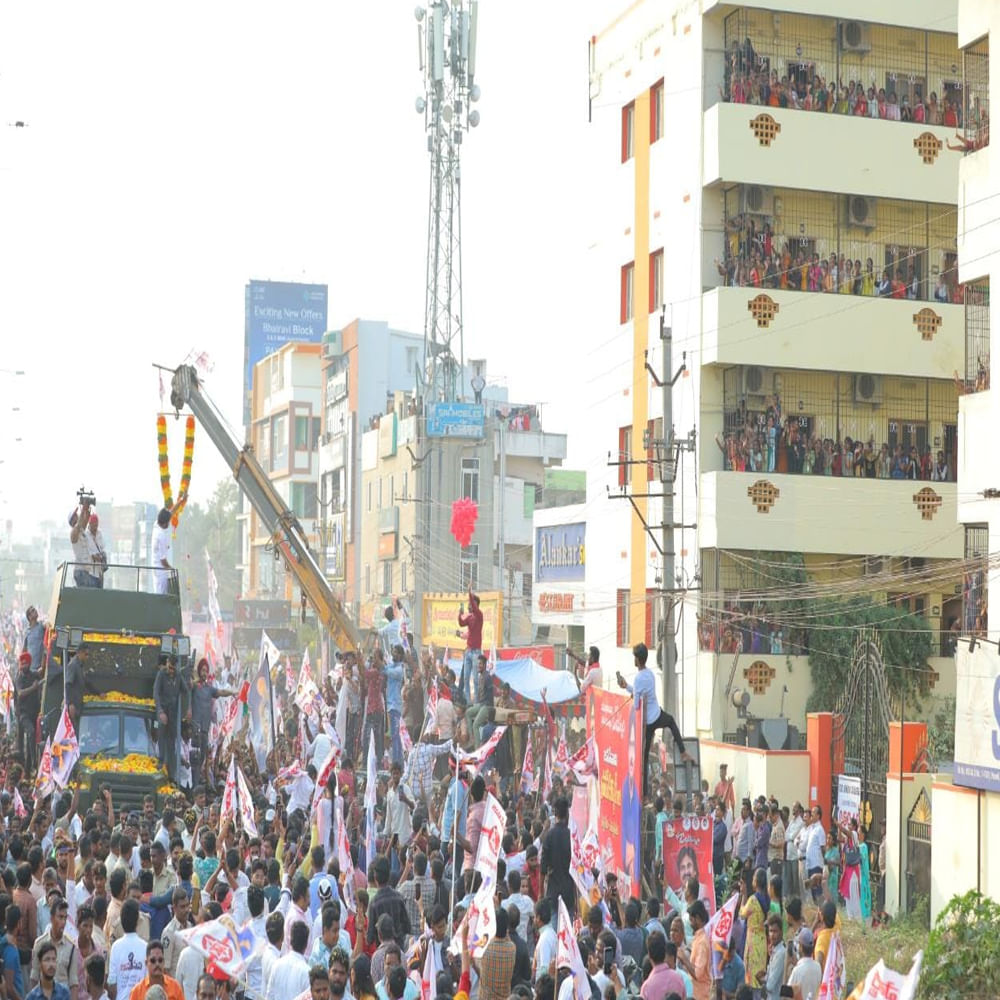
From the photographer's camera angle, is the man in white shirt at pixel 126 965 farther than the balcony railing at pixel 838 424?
No

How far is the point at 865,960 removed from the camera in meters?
19.4

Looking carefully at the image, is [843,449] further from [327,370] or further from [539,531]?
[327,370]

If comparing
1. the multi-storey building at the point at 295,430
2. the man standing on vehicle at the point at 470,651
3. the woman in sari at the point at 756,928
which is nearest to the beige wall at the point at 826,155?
the man standing on vehicle at the point at 470,651

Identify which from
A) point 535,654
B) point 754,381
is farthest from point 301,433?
point 535,654

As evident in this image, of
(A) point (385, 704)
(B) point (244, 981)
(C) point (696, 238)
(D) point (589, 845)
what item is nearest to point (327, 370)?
(C) point (696, 238)

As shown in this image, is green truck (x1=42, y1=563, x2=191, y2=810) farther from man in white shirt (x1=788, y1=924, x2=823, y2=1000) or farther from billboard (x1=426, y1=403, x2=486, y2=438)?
billboard (x1=426, y1=403, x2=486, y2=438)

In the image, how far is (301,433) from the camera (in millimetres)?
92438

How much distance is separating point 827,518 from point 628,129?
1088cm

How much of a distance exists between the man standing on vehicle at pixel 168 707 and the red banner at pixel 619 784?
6.61 meters

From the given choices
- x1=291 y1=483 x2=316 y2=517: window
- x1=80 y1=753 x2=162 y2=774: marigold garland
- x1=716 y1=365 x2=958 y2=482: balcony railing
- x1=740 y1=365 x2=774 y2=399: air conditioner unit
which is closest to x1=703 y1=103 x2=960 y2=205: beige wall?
x1=740 y1=365 x2=774 y2=399: air conditioner unit

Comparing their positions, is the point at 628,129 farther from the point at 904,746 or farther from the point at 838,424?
the point at 904,746

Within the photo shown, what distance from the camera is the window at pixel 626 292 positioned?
39844 mm

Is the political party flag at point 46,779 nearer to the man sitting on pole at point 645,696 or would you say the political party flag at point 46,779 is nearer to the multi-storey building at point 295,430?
the man sitting on pole at point 645,696

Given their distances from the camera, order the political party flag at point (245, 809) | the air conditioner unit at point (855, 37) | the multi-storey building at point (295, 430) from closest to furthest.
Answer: the political party flag at point (245, 809)
the air conditioner unit at point (855, 37)
the multi-storey building at point (295, 430)
